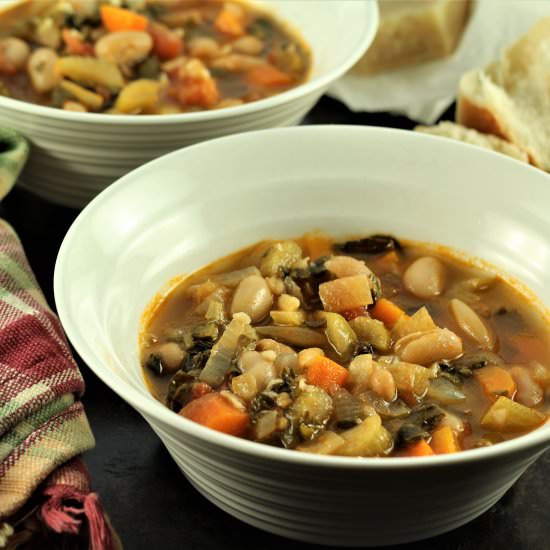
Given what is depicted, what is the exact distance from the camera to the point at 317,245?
295cm

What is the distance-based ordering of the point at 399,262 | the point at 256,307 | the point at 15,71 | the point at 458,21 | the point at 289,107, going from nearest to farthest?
the point at 256,307 → the point at 399,262 → the point at 289,107 → the point at 15,71 → the point at 458,21

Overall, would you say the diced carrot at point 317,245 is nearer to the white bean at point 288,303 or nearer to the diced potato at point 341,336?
the white bean at point 288,303

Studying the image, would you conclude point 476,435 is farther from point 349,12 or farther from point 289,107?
point 349,12

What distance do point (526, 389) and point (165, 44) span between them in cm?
219

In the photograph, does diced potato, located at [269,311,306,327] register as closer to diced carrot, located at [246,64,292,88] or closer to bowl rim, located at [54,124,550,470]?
bowl rim, located at [54,124,550,470]

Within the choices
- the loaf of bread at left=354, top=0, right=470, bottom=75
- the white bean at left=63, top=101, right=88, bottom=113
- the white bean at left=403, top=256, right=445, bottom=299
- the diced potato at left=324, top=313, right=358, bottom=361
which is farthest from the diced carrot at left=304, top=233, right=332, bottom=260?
the loaf of bread at left=354, top=0, right=470, bottom=75

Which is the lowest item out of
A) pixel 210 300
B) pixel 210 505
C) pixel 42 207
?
pixel 42 207

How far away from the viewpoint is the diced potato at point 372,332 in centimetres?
252

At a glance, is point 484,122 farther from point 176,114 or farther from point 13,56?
point 13,56

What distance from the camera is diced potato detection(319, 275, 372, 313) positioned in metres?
2.62

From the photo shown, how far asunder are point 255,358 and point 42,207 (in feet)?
4.96

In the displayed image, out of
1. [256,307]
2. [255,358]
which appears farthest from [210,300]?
[255,358]

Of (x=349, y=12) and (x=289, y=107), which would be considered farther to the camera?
(x=349, y=12)

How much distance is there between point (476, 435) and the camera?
2281mm
